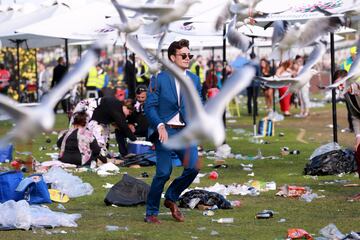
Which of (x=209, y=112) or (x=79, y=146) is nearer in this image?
(x=209, y=112)

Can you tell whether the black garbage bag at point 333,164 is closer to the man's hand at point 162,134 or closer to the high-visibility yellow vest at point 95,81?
the man's hand at point 162,134

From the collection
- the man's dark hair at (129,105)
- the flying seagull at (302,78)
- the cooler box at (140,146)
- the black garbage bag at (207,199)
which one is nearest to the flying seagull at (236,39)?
the flying seagull at (302,78)

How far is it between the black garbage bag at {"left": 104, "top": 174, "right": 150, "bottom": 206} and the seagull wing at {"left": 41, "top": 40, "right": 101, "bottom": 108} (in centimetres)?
632

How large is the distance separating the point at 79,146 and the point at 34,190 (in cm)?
451

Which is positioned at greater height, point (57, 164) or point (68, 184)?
point (68, 184)

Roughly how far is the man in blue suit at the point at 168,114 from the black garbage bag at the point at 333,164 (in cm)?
456

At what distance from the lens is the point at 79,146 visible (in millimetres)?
17094

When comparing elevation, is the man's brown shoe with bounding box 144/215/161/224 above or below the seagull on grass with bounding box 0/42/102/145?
below

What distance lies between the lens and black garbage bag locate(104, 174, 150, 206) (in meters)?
12.5

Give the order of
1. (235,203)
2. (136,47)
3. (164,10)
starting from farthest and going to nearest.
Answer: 1. (235,203)
2. (136,47)
3. (164,10)

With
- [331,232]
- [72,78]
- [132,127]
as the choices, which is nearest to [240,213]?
[331,232]

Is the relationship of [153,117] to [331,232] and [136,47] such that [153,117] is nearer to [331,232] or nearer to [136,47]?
[331,232]

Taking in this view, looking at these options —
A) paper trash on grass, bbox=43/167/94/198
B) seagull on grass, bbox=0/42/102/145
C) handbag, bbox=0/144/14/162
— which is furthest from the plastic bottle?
handbag, bbox=0/144/14/162

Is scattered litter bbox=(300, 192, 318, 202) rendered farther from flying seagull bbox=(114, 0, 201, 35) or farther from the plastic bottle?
flying seagull bbox=(114, 0, 201, 35)
